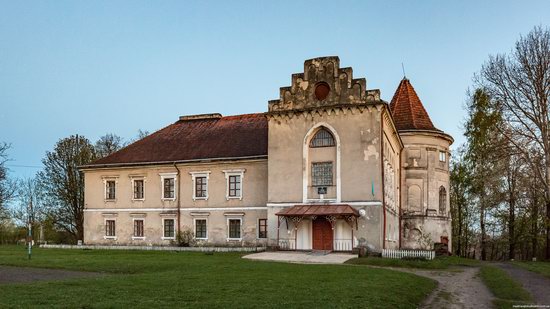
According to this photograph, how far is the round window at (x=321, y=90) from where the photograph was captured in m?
30.8

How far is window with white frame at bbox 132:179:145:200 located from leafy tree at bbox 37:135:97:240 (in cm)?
1171

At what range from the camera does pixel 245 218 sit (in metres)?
34.9

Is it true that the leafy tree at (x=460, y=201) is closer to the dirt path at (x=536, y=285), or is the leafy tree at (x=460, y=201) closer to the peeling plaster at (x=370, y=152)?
the peeling plaster at (x=370, y=152)

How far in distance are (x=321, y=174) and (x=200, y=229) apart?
401 inches

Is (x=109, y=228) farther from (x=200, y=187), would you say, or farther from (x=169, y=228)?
(x=200, y=187)

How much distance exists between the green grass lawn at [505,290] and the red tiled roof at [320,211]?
26.6ft

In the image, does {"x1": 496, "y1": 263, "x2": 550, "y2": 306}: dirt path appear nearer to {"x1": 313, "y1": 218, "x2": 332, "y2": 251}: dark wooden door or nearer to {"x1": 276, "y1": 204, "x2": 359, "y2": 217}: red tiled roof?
{"x1": 276, "y1": 204, "x2": 359, "y2": 217}: red tiled roof

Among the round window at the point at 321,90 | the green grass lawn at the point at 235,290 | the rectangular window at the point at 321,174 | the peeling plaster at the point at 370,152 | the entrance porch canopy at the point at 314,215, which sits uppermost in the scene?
the round window at the point at 321,90

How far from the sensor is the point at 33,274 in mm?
18453

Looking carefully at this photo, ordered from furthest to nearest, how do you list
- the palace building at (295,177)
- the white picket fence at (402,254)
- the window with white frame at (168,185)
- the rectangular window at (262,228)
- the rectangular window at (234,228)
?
1. the window with white frame at (168,185)
2. the rectangular window at (234,228)
3. the rectangular window at (262,228)
4. the palace building at (295,177)
5. the white picket fence at (402,254)

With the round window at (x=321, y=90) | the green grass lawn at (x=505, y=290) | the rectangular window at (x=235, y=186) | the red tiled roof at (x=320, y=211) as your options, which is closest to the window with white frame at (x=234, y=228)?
the rectangular window at (x=235, y=186)

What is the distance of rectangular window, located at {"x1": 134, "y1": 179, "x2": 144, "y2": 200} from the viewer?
38344 millimetres

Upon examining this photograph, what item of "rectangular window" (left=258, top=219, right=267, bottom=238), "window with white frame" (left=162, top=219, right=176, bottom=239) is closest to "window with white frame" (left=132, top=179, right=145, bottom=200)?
"window with white frame" (left=162, top=219, right=176, bottom=239)

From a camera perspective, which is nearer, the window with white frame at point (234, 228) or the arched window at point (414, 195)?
the window with white frame at point (234, 228)
